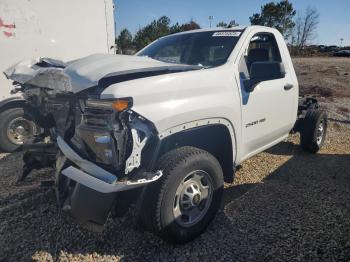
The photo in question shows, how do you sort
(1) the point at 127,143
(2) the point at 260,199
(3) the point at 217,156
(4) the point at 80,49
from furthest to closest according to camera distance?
(4) the point at 80,49 < (2) the point at 260,199 < (3) the point at 217,156 < (1) the point at 127,143

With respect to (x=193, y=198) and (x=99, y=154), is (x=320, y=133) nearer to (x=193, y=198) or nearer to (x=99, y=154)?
(x=193, y=198)

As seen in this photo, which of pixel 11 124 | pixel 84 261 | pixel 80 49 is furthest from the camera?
pixel 80 49

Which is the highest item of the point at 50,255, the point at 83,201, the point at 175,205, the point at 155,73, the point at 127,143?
the point at 155,73

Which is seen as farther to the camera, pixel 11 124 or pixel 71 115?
pixel 11 124

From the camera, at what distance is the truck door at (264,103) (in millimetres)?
3545

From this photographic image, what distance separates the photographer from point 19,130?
5.80 metres

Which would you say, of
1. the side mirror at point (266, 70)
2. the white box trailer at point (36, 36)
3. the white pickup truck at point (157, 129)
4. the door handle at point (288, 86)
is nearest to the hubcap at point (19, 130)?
the white box trailer at point (36, 36)

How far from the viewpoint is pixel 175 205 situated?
2893 mm

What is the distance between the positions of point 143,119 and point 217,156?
1194mm

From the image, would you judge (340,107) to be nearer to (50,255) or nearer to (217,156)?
(217,156)

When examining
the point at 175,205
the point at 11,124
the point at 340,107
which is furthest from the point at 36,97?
the point at 340,107

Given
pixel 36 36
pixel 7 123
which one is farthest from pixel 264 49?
pixel 7 123

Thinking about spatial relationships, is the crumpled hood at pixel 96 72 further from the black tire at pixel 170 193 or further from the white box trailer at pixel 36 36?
the white box trailer at pixel 36 36

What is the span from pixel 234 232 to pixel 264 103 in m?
1.50
